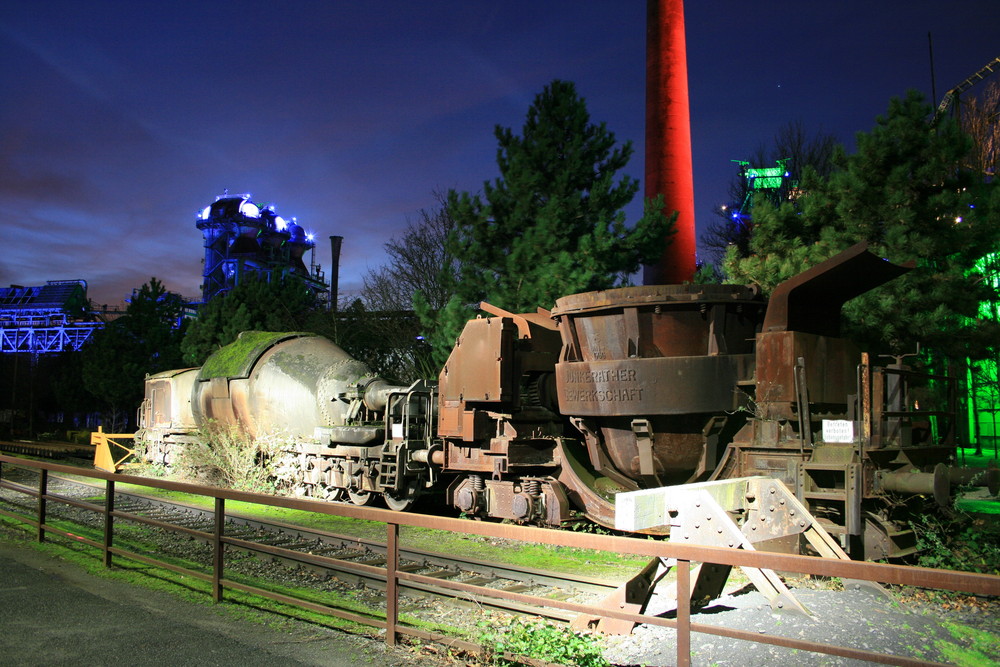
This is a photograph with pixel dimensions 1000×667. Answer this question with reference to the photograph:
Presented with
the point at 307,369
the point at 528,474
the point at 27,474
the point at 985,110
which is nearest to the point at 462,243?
the point at 307,369

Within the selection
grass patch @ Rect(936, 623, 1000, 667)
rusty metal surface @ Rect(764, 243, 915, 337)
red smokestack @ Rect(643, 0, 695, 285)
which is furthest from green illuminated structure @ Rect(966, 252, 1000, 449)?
red smokestack @ Rect(643, 0, 695, 285)

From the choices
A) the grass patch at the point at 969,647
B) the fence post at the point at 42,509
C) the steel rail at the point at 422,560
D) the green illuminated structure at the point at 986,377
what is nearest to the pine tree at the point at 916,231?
the green illuminated structure at the point at 986,377

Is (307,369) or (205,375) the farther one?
(205,375)

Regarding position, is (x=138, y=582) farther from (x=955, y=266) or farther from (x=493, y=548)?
(x=955, y=266)

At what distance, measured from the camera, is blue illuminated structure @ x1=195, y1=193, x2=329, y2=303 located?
66.2 metres

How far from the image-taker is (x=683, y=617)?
3729 mm

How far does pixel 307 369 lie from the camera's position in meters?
15.0

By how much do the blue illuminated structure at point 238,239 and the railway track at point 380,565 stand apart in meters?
55.9

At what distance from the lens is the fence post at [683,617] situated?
3686mm

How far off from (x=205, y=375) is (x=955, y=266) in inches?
592

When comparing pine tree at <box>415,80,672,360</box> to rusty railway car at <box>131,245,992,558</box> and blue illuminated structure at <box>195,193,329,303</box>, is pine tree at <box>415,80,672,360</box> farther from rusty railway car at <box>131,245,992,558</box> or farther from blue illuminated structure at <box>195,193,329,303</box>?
blue illuminated structure at <box>195,193,329,303</box>

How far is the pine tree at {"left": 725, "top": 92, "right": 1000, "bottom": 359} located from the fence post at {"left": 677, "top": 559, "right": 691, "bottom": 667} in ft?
31.1

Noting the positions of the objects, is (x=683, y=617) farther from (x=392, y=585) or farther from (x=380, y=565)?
(x=380, y=565)

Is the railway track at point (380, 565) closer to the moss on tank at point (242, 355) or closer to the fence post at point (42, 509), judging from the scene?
the fence post at point (42, 509)
